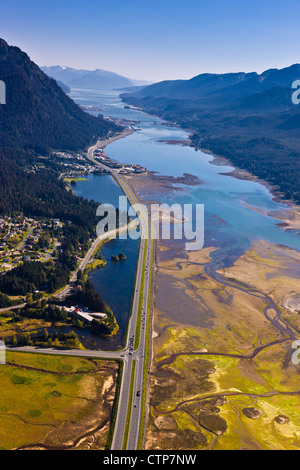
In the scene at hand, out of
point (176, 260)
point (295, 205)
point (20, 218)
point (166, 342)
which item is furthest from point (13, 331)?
point (295, 205)

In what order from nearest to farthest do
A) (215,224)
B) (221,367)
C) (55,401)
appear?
(55,401) < (221,367) < (215,224)

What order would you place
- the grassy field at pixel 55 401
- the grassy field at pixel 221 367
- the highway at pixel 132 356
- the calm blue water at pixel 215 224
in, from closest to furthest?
the grassy field at pixel 55 401 → the highway at pixel 132 356 → the grassy field at pixel 221 367 → the calm blue water at pixel 215 224

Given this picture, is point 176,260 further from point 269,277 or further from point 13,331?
point 13,331

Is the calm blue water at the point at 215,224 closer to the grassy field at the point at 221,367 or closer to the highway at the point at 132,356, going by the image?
the highway at the point at 132,356

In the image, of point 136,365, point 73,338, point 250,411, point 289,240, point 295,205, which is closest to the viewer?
point 250,411

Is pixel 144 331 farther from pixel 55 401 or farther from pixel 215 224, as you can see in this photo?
pixel 215 224

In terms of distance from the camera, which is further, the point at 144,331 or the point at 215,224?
the point at 215,224

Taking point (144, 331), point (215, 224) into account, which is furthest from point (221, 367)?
point (215, 224)

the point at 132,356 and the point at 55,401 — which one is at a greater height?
the point at 132,356

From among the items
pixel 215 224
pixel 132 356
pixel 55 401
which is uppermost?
pixel 215 224
